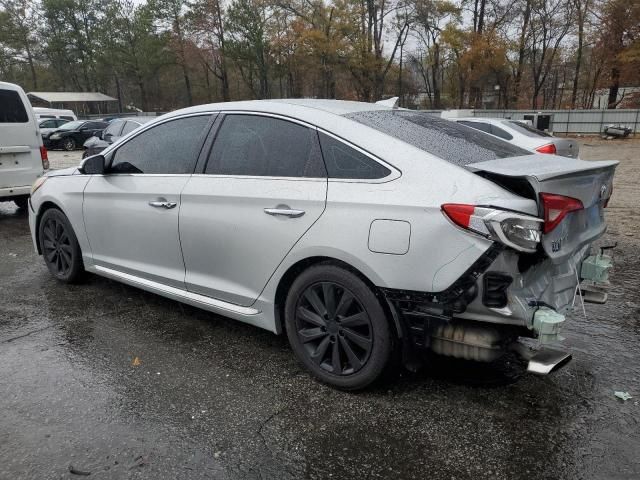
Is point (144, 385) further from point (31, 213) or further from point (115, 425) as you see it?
point (31, 213)

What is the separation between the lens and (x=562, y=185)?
2443mm

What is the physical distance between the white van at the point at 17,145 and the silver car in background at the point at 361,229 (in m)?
4.91

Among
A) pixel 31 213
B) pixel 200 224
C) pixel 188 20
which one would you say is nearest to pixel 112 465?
pixel 200 224

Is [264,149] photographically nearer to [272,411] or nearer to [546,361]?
[272,411]

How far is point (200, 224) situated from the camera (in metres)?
3.39

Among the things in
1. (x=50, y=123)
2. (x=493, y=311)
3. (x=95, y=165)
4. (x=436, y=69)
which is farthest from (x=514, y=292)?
(x=436, y=69)

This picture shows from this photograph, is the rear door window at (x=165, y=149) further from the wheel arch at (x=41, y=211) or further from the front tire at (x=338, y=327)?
the front tire at (x=338, y=327)

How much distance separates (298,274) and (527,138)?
8.41 metres

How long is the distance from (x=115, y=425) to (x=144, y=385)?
41cm

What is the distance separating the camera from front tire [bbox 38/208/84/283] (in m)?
4.64

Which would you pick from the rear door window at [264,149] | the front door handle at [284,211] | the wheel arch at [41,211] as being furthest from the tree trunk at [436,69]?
the front door handle at [284,211]

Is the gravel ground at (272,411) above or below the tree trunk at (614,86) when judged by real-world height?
below

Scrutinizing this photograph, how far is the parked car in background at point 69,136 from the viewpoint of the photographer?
24.1 meters

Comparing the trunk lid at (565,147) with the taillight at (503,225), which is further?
the trunk lid at (565,147)
